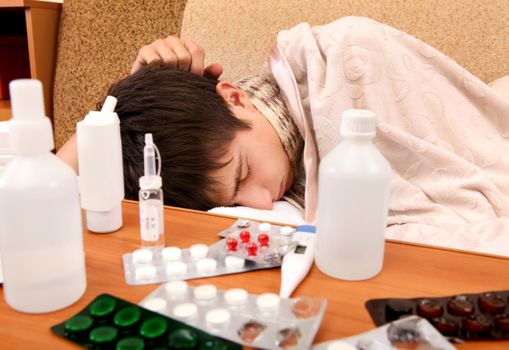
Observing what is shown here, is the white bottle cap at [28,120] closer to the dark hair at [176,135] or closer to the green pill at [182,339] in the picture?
the green pill at [182,339]

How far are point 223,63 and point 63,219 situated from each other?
107 centimetres

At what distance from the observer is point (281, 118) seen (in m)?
0.97

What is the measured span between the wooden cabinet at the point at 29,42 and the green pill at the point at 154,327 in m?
1.42

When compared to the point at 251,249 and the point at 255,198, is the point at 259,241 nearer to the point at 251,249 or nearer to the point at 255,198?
the point at 251,249

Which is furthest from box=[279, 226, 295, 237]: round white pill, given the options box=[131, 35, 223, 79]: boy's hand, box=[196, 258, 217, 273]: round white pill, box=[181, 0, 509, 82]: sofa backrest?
box=[181, 0, 509, 82]: sofa backrest

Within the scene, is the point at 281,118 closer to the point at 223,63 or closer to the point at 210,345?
the point at 223,63

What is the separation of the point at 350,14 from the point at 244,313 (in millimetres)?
1095

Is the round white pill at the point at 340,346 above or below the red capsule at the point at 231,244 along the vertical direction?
above

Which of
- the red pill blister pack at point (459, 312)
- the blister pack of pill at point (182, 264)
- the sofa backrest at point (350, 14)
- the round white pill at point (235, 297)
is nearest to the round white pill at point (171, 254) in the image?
the blister pack of pill at point (182, 264)

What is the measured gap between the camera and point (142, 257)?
504 mm

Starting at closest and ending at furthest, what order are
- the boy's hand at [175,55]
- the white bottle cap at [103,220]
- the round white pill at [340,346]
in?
the round white pill at [340,346] < the white bottle cap at [103,220] < the boy's hand at [175,55]

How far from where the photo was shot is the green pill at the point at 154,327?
1.19ft

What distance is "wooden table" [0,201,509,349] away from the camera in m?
0.40

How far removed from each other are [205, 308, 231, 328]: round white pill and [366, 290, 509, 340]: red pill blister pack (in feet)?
0.44
